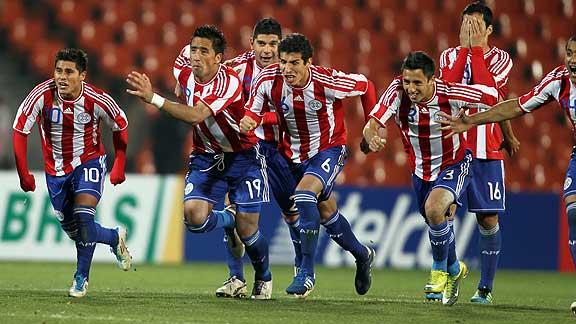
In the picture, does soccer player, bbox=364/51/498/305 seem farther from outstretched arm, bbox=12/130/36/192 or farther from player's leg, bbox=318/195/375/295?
outstretched arm, bbox=12/130/36/192

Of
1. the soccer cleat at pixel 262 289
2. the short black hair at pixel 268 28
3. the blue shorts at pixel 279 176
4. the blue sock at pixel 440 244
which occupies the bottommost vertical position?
the soccer cleat at pixel 262 289

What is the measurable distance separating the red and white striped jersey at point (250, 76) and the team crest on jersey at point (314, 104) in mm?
494

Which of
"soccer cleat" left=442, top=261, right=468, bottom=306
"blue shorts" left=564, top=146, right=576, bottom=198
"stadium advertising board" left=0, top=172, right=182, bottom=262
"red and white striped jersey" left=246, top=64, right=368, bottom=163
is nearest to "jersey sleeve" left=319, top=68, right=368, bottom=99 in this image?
"red and white striped jersey" left=246, top=64, right=368, bottom=163

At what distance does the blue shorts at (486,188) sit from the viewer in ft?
28.3

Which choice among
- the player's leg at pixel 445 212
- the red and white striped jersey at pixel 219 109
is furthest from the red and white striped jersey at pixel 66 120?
the player's leg at pixel 445 212

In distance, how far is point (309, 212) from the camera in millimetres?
8047

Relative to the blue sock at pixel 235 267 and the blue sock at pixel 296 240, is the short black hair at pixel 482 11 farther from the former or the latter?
the blue sock at pixel 235 267

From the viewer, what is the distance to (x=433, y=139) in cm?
820

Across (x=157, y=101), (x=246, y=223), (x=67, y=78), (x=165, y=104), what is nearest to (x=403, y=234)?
(x=246, y=223)

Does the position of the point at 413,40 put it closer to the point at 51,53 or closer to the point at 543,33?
the point at 543,33

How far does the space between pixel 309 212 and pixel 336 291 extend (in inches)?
67.2

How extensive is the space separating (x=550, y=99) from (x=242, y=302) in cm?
253

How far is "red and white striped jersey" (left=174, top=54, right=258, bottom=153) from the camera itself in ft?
26.0

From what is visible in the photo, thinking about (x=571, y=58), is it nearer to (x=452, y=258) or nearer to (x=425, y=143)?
(x=425, y=143)
